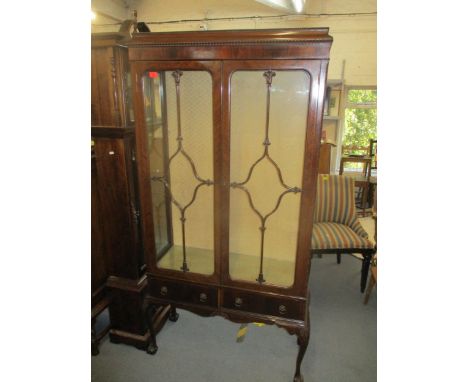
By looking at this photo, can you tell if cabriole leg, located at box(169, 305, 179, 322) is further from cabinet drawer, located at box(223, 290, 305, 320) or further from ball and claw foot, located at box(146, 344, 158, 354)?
cabinet drawer, located at box(223, 290, 305, 320)

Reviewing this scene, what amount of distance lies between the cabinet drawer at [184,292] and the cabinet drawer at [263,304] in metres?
0.08

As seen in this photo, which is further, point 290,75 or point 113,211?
point 113,211

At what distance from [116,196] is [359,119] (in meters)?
4.05

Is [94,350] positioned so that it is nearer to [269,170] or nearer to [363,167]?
[269,170]

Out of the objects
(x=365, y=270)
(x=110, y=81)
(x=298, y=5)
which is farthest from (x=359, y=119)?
(x=110, y=81)

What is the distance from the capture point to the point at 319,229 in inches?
95.5

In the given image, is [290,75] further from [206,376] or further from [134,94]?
[206,376]

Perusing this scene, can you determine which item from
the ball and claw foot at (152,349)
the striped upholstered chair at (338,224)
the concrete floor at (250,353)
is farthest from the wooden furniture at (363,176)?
the ball and claw foot at (152,349)

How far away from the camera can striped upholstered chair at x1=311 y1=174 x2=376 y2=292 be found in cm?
227

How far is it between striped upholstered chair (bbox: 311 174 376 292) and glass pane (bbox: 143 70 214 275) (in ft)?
3.90

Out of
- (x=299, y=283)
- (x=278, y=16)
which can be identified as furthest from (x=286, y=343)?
(x=278, y=16)

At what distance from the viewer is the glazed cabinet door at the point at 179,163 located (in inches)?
49.8

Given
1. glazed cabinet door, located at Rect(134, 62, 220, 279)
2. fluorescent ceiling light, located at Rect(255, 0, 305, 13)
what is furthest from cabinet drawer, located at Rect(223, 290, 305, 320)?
fluorescent ceiling light, located at Rect(255, 0, 305, 13)
